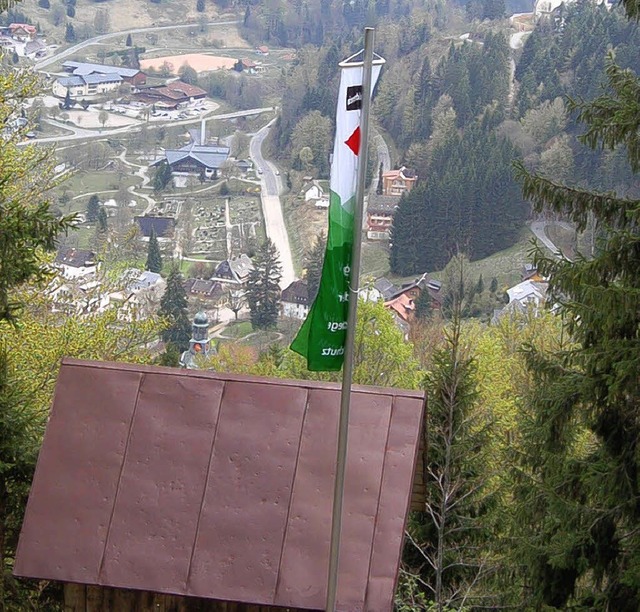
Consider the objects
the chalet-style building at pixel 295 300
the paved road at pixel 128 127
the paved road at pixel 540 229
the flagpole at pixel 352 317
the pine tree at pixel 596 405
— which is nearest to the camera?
the flagpole at pixel 352 317

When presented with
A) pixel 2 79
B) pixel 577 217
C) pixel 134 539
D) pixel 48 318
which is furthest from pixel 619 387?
pixel 48 318

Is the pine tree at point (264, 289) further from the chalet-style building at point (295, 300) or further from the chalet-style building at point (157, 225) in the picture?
the chalet-style building at point (157, 225)

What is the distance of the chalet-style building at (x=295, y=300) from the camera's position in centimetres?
8256

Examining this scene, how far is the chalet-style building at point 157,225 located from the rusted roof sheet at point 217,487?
9981cm

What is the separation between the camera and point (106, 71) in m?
158

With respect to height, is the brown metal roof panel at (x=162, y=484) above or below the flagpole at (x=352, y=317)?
below

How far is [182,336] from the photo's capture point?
211 feet

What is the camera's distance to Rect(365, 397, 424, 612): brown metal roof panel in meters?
5.82

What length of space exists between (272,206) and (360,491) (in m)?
112

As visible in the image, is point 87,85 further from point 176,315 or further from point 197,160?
point 176,315

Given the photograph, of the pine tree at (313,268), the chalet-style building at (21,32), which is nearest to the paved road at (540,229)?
the pine tree at (313,268)

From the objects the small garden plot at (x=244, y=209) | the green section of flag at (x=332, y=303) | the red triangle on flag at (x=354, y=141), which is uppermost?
the red triangle on flag at (x=354, y=141)

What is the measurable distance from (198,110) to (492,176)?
70862mm

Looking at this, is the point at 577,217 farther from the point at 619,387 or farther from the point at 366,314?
the point at 366,314
